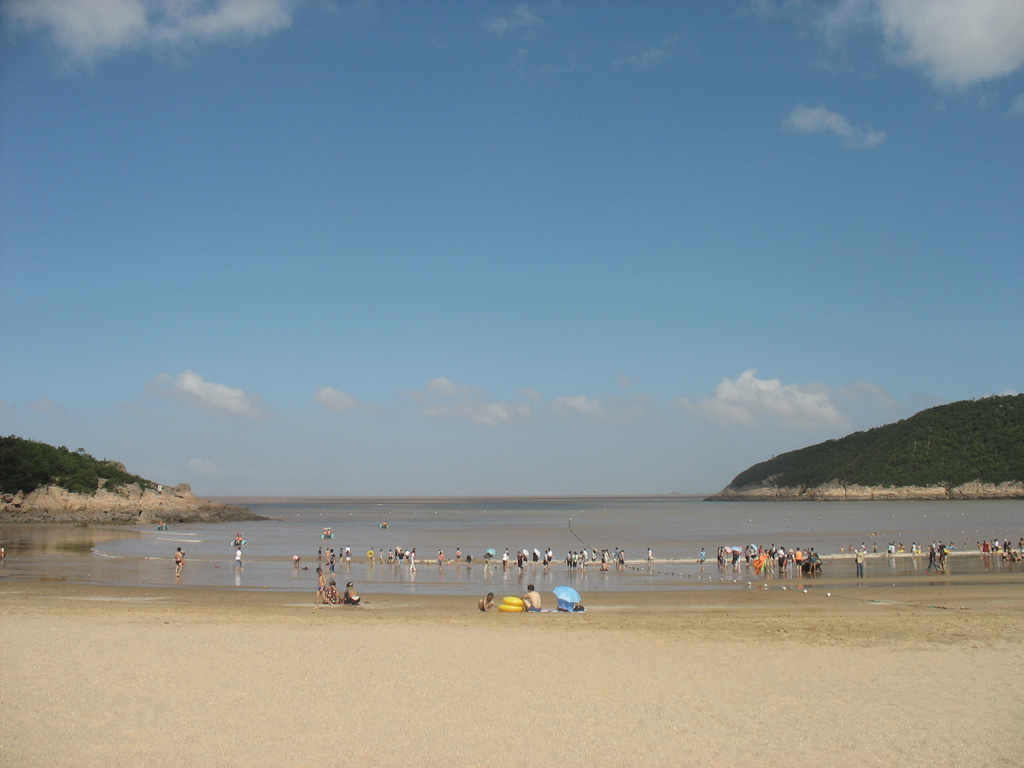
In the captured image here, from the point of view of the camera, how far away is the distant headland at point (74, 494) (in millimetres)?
84312

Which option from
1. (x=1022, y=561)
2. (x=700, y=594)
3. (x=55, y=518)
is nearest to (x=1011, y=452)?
(x=1022, y=561)

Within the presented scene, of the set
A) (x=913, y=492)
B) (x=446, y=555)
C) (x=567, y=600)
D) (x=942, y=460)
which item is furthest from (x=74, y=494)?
(x=942, y=460)

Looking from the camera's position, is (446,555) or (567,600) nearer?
(567,600)

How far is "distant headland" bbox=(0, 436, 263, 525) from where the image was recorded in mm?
84312

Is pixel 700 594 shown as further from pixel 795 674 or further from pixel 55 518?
pixel 55 518

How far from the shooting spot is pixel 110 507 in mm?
89188

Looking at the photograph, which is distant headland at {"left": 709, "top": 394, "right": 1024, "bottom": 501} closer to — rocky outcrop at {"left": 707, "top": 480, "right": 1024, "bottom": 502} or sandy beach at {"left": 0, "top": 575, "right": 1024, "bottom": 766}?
rocky outcrop at {"left": 707, "top": 480, "right": 1024, "bottom": 502}

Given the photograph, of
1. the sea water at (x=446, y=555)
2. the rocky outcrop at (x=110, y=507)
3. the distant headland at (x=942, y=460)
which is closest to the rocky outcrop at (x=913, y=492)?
the distant headland at (x=942, y=460)

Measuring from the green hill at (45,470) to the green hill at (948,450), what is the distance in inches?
6041

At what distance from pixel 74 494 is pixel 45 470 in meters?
4.48

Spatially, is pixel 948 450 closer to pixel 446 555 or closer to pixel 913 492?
pixel 913 492

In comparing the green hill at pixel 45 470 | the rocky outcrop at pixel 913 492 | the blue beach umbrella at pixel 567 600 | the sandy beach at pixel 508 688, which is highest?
the green hill at pixel 45 470

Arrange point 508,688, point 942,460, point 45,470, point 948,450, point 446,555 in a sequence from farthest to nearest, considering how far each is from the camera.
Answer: point 948,450, point 942,460, point 45,470, point 446,555, point 508,688

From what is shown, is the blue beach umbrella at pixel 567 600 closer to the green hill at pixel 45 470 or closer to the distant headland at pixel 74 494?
the distant headland at pixel 74 494
